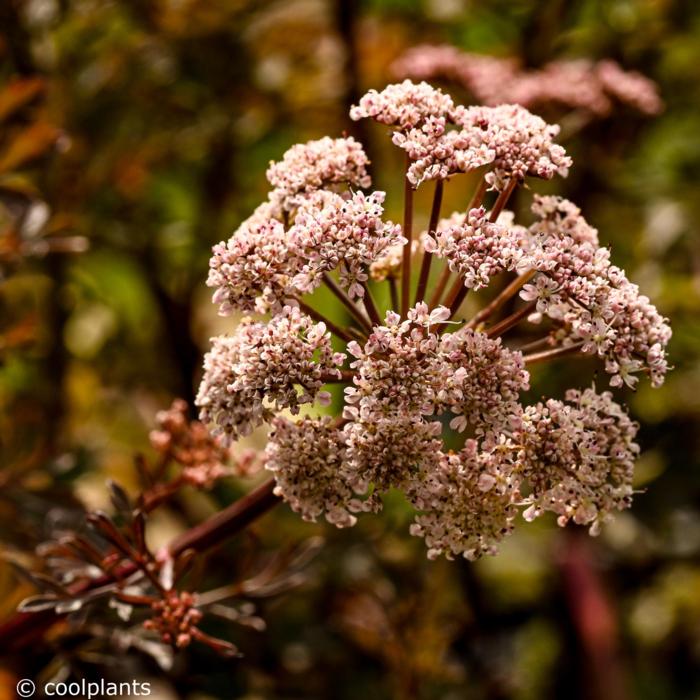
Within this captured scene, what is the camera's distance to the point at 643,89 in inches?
100

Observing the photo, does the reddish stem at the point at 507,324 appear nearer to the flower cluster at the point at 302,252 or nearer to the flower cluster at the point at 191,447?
the flower cluster at the point at 302,252

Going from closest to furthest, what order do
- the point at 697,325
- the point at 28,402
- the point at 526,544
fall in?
the point at 28,402
the point at 697,325
the point at 526,544

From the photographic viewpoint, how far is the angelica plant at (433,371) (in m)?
1.20

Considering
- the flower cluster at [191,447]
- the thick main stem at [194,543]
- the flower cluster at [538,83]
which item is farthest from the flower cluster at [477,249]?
the flower cluster at [538,83]

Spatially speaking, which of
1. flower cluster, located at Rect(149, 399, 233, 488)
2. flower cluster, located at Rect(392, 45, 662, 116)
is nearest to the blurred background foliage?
flower cluster, located at Rect(392, 45, 662, 116)

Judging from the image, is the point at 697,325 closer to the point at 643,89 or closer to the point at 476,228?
the point at 643,89

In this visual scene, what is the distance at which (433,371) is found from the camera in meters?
1.19

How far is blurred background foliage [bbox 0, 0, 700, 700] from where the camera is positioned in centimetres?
238

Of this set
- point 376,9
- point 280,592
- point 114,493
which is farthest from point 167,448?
point 376,9

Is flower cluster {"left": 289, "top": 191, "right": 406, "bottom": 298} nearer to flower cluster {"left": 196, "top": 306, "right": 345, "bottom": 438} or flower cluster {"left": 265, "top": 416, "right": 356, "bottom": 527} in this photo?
flower cluster {"left": 196, "top": 306, "right": 345, "bottom": 438}

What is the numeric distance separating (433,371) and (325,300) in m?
0.98

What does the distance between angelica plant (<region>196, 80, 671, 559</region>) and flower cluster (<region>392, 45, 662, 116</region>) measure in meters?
1.15

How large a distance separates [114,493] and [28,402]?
1.14 m

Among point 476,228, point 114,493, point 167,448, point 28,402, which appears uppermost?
point 28,402
